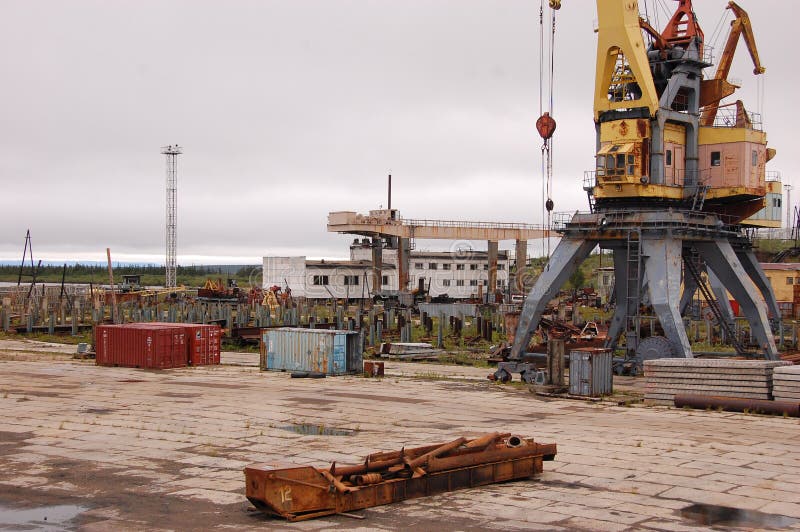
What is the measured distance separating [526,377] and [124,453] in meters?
17.6

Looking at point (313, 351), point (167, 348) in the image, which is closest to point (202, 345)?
point (167, 348)

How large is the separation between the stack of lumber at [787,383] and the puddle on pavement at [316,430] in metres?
13.0

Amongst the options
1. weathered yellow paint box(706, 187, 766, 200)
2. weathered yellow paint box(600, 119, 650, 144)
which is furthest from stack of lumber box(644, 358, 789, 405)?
weathered yellow paint box(600, 119, 650, 144)

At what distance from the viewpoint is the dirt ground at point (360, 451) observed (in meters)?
14.4

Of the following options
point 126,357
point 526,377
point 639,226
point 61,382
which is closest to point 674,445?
point 526,377

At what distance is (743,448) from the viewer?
20422 millimetres

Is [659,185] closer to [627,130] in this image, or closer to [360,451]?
[627,130]

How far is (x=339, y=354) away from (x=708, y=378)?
15477 millimetres

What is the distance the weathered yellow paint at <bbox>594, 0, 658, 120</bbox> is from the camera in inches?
1331

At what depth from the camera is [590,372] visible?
2897 centimetres

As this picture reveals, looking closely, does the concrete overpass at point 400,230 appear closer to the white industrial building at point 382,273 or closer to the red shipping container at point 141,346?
the white industrial building at point 382,273

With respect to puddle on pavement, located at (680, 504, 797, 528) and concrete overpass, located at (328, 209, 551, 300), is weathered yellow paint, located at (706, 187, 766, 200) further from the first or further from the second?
concrete overpass, located at (328, 209, 551, 300)

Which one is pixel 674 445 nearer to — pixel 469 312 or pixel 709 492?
pixel 709 492

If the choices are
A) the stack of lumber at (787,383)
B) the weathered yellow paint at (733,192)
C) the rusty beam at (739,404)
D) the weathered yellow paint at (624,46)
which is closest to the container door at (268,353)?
the weathered yellow paint at (624,46)
